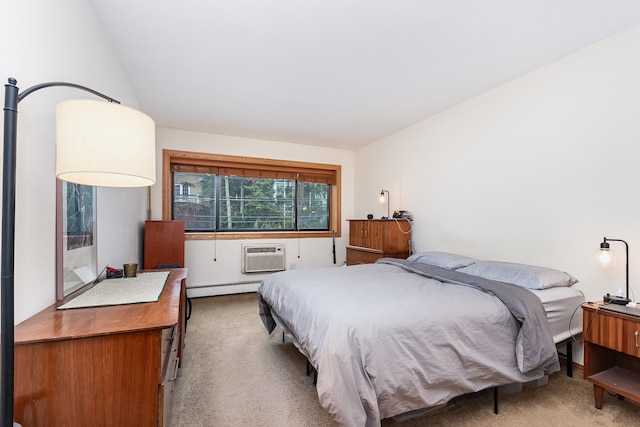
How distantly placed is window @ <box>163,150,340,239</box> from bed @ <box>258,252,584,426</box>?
8.96 feet

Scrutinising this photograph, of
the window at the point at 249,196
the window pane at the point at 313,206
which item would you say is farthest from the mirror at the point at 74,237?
the window pane at the point at 313,206

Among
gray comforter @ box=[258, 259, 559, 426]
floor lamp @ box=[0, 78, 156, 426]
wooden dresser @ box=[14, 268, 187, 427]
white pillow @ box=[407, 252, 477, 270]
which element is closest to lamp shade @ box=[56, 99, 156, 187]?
floor lamp @ box=[0, 78, 156, 426]

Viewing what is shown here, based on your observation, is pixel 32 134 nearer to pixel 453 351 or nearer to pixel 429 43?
pixel 453 351

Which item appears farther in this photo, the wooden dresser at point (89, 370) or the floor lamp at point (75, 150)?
the wooden dresser at point (89, 370)

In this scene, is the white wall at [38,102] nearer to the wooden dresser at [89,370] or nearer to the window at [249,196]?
the wooden dresser at [89,370]

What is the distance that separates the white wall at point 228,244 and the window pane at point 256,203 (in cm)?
34

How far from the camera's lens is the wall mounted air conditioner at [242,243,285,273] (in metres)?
4.62

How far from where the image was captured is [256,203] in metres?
4.98

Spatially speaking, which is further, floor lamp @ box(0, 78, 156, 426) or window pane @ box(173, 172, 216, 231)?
window pane @ box(173, 172, 216, 231)

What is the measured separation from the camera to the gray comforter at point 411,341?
4.73ft

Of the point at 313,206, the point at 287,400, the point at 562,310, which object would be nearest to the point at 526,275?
the point at 562,310

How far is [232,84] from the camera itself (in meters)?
2.88

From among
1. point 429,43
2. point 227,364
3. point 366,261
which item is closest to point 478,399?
point 227,364

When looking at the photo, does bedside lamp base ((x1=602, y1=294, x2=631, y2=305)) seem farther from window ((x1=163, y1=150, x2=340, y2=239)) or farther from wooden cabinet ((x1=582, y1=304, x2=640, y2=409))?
window ((x1=163, y1=150, x2=340, y2=239))
